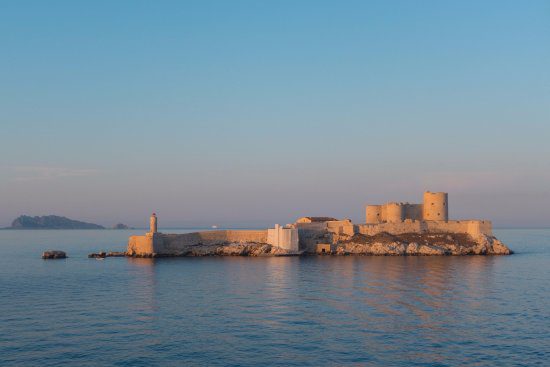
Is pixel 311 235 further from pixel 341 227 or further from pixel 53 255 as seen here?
pixel 53 255

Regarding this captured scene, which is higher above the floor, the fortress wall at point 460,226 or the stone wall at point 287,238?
the fortress wall at point 460,226

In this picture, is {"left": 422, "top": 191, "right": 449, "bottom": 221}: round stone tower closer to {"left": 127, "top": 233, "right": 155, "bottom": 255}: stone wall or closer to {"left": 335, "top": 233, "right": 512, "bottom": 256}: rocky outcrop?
{"left": 335, "top": 233, "right": 512, "bottom": 256}: rocky outcrop

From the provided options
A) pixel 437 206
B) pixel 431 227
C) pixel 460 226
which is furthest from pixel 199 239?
pixel 460 226

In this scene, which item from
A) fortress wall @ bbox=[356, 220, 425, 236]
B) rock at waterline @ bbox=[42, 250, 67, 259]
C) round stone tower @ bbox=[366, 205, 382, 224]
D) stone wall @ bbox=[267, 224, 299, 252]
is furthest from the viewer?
round stone tower @ bbox=[366, 205, 382, 224]

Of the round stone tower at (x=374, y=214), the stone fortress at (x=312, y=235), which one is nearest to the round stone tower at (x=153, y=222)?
the stone fortress at (x=312, y=235)

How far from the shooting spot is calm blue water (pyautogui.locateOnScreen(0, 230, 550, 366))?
902 inches

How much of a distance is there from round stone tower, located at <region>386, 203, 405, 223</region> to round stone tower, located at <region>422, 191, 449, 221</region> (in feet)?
12.1

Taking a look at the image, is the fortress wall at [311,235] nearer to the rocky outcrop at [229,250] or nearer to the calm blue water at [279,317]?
the rocky outcrop at [229,250]

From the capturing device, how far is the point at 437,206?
255 feet

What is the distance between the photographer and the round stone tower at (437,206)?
255ft

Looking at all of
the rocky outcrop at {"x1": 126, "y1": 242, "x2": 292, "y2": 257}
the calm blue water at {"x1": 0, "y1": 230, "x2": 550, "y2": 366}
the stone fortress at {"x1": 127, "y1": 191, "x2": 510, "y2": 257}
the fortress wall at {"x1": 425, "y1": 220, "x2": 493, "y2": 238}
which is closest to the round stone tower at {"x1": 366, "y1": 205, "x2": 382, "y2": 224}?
the stone fortress at {"x1": 127, "y1": 191, "x2": 510, "y2": 257}

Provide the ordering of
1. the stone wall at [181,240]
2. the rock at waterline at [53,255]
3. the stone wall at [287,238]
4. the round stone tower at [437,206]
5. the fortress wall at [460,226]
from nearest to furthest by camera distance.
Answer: the stone wall at [181,240] < the stone wall at [287,238] < the rock at waterline at [53,255] < the fortress wall at [460,226] < the round stone tower at [437,206]

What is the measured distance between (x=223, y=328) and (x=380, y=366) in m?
9.25

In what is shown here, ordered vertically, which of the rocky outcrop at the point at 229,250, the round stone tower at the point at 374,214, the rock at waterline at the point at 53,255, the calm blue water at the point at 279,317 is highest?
the round stone tower at the point at 374,214
